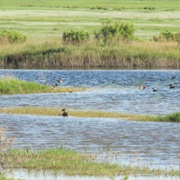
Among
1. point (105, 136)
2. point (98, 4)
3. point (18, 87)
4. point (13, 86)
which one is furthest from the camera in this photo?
point (98, 4)

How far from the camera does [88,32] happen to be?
210 ft

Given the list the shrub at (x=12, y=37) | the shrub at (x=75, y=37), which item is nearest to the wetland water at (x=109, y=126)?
the shrub at (x=75, y=37)

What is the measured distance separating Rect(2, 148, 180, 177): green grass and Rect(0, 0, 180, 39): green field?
184ft

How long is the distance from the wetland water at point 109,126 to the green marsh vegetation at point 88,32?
8888 millimetres

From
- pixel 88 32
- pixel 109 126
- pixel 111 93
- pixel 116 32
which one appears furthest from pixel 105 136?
pixel 88 32

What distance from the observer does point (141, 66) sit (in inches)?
2237

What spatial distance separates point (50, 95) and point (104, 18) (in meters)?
71.8

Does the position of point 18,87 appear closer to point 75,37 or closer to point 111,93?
point 111,93

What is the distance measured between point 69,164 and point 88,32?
152 feet

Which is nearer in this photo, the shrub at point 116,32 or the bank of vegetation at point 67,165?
the bank of vegetation at point 67,165

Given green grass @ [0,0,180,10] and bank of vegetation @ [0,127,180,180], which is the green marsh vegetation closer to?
green grass @ [0,0,180,10]

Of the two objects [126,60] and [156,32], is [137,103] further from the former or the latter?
[156,32]

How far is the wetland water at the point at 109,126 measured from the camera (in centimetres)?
2112

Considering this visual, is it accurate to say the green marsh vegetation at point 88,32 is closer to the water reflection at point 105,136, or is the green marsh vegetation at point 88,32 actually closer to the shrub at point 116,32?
the shrub at point 116,32
